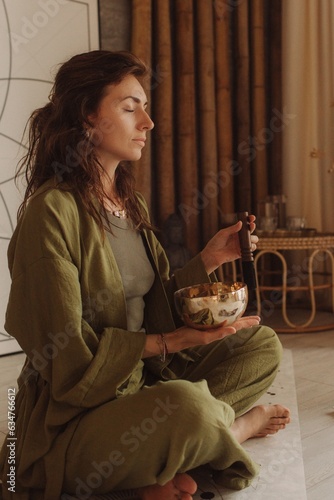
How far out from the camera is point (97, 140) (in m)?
1.52

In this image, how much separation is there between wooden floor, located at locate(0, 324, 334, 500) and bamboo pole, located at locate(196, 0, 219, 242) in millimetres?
878

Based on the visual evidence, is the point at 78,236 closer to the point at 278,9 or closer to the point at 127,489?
the point at 127,489

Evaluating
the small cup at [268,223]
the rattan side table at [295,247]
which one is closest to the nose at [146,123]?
the rattan side table at [295,247]

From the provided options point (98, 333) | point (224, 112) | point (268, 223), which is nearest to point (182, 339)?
point (98, 333)

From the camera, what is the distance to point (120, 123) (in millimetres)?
1510

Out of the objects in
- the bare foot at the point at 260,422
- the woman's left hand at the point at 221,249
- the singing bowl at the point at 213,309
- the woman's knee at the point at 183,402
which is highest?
the woman's left hand at the point at 221,249

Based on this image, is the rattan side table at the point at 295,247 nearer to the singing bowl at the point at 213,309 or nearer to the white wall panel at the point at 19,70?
the white wall panel at the point at 19,70

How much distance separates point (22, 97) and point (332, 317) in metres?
2.09

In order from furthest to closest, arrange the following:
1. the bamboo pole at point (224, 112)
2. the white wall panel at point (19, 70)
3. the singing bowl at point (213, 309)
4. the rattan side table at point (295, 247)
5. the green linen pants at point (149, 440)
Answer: the bamboo pole at point (224, 112)
the rattan side table at point (295, 247)
the white wall panel at point (19, 70)
the singing bowl at point (213, 309)
the green linen pants at point (149, 440)

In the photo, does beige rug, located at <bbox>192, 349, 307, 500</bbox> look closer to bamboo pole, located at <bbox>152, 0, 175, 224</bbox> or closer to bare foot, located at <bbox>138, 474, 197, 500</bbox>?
bare foot, located at <bbox>138, 474, 197, 500</bbox>

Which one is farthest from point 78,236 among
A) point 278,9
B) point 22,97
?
point 278,9

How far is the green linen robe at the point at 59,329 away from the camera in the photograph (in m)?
1.28

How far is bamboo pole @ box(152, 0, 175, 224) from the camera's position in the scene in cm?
319

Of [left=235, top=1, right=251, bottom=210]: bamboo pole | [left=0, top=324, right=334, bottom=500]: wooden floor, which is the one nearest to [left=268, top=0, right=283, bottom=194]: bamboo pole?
[left=235, top=1, right=251, bottom=210]: bamboo pole
